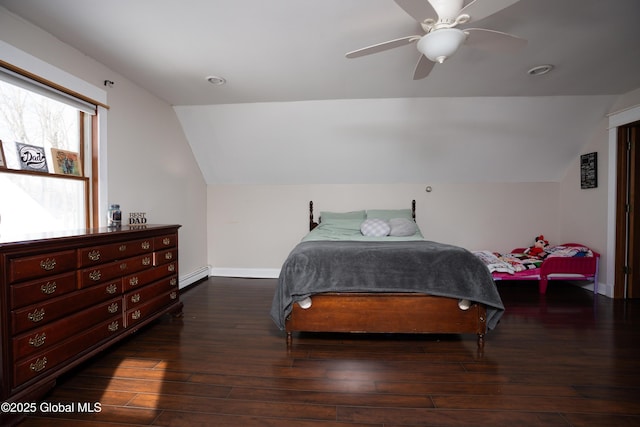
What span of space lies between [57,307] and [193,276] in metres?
2.23

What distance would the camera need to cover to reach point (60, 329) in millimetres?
1592

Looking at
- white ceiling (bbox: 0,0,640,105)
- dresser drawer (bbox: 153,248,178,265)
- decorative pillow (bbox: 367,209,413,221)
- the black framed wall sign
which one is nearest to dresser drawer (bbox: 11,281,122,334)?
dresser drawer (bbox: 153,248,178,265)

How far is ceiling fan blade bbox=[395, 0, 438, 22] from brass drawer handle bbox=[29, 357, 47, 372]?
2599 mm

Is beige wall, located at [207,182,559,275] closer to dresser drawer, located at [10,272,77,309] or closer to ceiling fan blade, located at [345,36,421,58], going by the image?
ceiling fan blade, located at [345,36,421,58]

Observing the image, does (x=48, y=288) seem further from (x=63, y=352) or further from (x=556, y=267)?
(x=556, y=267)

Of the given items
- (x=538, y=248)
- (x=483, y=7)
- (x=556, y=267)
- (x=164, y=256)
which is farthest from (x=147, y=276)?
(x=538, y=248)

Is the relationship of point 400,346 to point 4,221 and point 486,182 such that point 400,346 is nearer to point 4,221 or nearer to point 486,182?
point 4,221

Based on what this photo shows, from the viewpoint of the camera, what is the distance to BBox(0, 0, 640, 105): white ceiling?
177 cm

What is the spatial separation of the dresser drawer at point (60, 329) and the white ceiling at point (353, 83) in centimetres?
191

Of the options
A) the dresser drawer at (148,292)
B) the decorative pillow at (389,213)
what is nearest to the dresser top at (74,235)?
the dresser drawer at (148,292)

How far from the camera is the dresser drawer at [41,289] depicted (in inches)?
54.9

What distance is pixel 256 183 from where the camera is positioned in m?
4.29

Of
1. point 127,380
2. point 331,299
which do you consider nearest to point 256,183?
point 331,299

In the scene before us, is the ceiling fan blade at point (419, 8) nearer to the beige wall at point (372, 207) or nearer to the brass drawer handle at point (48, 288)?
the brass drawer handle at point (48, 288)
